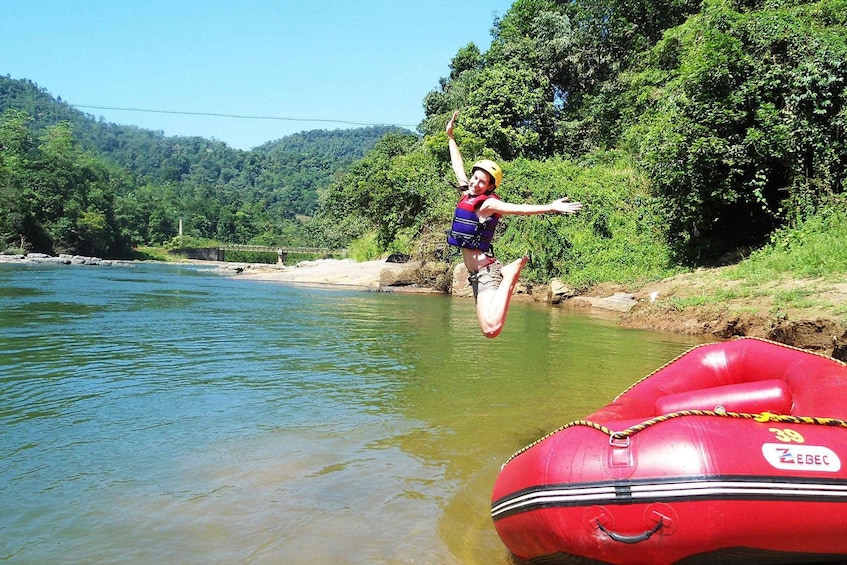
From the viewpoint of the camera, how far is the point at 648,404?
15.8 feet

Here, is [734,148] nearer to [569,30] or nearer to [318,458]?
[318,458]

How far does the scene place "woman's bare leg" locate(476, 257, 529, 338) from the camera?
5.21 m

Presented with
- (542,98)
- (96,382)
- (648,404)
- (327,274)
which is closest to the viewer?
(648,404)

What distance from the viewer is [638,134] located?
23.3 m

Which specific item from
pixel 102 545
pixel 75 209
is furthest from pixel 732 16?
pixel 75 209

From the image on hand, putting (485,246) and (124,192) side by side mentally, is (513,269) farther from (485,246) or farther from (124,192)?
(124,192)

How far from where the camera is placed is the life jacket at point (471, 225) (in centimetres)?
544

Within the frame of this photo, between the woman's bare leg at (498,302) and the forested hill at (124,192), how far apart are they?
52.8 metres

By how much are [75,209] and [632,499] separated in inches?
3026

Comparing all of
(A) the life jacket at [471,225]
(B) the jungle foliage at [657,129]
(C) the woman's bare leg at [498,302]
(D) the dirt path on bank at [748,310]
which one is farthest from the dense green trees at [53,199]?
(C) the woman's bare leg at [498,302]

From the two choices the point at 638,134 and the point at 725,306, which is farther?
the point at 638,134

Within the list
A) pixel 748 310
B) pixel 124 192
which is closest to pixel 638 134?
pixel 748 310

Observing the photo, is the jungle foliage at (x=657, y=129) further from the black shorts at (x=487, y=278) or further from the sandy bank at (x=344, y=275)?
the black shorts at (x=487, y=278)

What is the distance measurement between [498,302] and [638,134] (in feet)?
66.1
